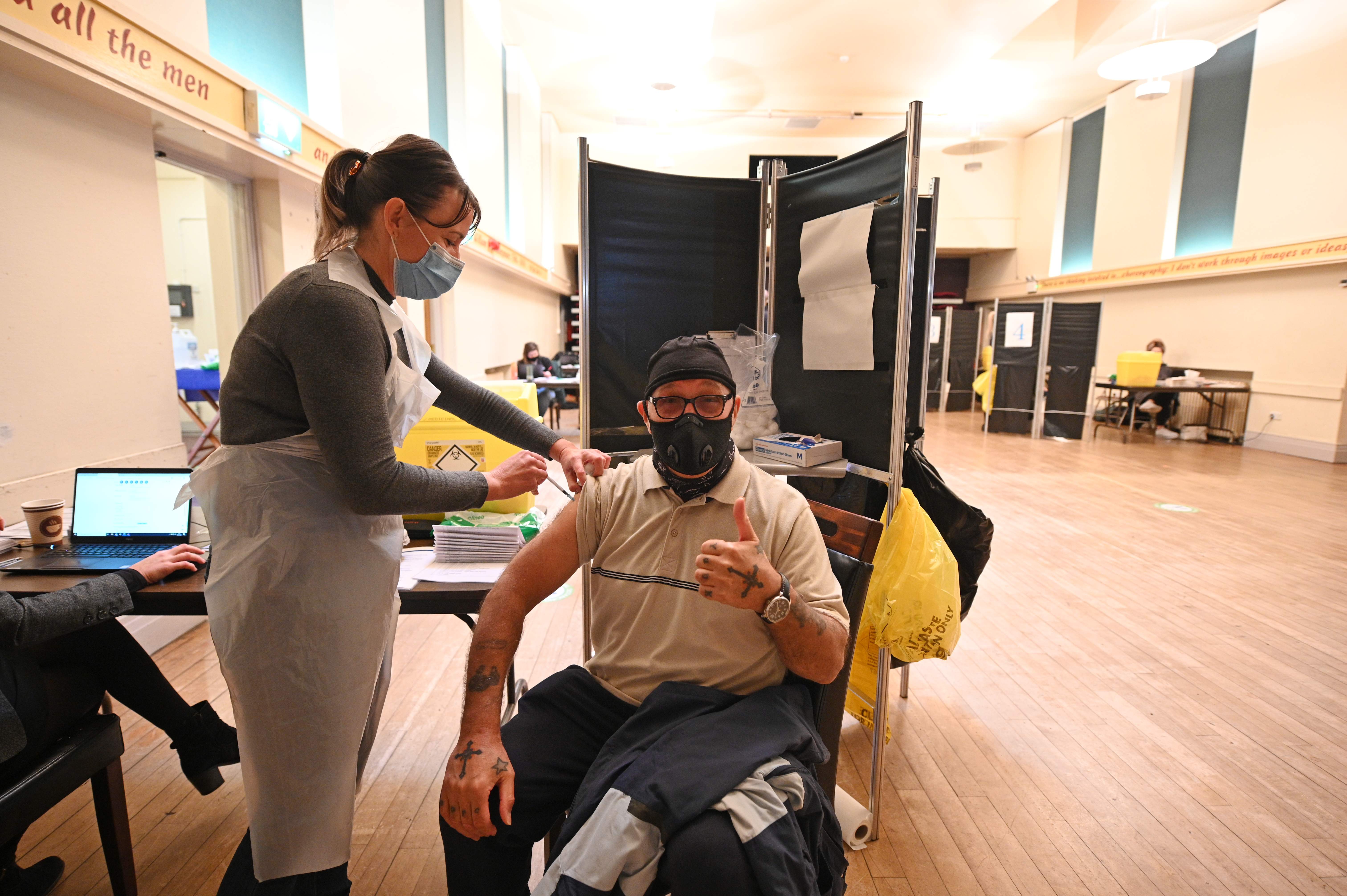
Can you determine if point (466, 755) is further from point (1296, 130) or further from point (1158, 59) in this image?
point (1296, 130)

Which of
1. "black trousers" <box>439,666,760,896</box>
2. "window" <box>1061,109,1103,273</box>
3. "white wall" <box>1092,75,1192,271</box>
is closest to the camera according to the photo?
"black trousers" <box>439,666,760,896</box>

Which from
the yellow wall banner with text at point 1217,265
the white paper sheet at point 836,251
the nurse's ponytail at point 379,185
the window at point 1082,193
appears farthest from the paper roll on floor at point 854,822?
the window at point 1082,193

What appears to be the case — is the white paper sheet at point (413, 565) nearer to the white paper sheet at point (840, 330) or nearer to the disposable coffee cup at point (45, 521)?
the disposable coffee cup at point (45, 521)

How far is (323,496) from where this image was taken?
44.9 inches

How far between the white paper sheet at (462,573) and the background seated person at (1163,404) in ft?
33.2

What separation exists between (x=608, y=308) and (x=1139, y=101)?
11.5 m

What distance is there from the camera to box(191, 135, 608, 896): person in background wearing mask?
1070 millimetres

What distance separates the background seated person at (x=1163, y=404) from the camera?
29.9 feet

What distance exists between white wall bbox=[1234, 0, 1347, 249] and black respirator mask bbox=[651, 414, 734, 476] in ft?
30.3

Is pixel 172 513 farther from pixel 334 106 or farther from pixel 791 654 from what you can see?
pixel 334 106

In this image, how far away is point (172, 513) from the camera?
5.66 ft

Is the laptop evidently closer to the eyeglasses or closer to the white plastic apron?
the white plastic apron

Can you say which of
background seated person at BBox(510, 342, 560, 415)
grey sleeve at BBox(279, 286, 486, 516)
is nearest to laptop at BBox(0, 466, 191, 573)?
grey sleeve at BBox(279, 286, 486, 516)

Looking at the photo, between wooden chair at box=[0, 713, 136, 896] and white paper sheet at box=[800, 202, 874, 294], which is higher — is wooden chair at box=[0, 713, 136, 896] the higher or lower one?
the lower one
